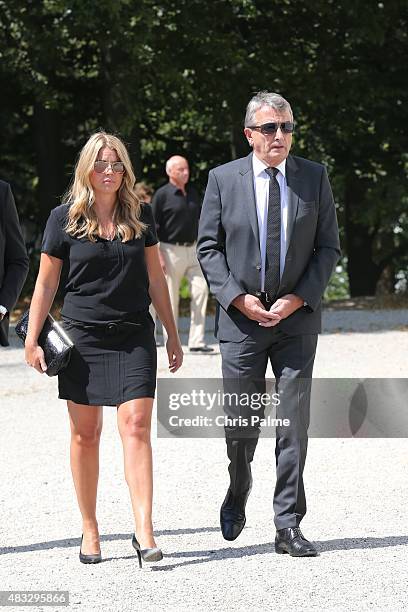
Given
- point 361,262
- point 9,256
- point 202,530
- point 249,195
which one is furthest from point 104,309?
point 361,262

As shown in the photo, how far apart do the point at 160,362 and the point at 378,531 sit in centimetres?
720

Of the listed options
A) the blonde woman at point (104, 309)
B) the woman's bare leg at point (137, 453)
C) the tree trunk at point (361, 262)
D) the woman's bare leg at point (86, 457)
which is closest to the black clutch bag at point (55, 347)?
the blonde woman at point (104, 309)

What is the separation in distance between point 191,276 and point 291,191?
8144 mm

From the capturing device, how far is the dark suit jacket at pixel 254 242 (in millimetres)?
6191

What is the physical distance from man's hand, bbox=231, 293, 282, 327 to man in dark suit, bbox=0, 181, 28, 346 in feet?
3.18

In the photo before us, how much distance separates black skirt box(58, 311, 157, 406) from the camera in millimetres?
5965

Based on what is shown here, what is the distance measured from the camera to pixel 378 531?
6449 millimetres

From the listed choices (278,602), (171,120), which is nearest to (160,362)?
(278,602)

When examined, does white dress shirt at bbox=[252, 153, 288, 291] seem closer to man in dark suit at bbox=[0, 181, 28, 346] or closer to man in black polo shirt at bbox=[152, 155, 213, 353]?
man in dark suit at bbox=[0, 181, 28, 346]

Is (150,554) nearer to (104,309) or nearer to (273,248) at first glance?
(104,309)

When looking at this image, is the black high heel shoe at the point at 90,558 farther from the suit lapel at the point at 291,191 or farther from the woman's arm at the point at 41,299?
the suit lapel at the point at 291,191

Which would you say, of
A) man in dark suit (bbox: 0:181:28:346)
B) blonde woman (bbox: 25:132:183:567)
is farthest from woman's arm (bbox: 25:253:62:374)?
man in dark suit (bbox: 0:181:28:346)

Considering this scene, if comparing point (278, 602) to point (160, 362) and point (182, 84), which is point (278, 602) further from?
point (182, 84)

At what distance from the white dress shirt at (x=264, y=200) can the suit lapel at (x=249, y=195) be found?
0.08 ft
